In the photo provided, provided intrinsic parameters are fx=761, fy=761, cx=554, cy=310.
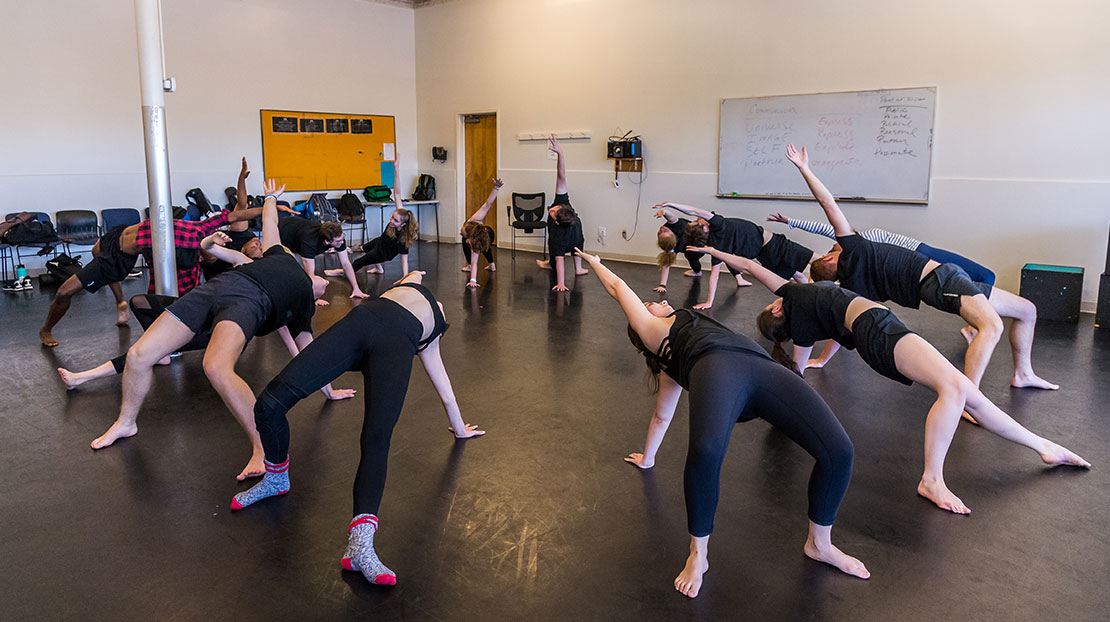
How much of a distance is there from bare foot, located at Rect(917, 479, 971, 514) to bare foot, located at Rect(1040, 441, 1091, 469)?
0.64 meters

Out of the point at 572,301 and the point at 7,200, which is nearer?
the point at 572,301

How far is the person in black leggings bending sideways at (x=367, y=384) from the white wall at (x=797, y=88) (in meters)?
6.45

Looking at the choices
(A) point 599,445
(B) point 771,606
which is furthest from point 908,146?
(B) point 771,606

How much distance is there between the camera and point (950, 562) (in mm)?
2639

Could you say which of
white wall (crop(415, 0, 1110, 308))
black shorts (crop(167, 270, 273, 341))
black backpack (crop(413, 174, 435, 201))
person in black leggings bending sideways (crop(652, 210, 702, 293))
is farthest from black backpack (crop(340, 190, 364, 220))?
black shorts (crop(167, 270, 273, 341))

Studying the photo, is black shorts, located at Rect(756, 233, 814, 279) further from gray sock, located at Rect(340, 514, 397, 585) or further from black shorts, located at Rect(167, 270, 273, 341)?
gray sock, located at Rect(340, 514, 397, 585)

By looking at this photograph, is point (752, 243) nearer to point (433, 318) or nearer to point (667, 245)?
point (667, 245)

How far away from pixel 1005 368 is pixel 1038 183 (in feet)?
9.85

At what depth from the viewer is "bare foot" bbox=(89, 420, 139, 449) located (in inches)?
144

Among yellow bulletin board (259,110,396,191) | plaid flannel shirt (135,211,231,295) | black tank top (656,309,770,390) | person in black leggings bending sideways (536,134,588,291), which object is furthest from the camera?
yellow bulletin board (259,110,396,191)

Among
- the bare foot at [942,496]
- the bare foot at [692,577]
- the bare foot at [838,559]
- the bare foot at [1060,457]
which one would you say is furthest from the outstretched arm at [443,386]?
the bare foot at [1060,457]

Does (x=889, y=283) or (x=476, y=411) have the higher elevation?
(x=889, y=283)

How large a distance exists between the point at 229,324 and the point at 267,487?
0.77 m

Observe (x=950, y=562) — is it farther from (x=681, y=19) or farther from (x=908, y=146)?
(x=681, y=19)
